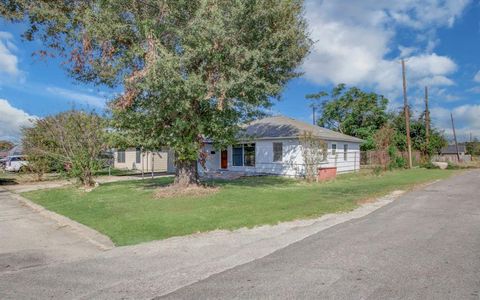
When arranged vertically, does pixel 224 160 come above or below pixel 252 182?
above

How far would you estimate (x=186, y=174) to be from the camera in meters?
14.3

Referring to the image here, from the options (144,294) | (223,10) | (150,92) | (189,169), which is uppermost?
(223,10)

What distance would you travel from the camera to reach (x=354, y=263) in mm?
5070

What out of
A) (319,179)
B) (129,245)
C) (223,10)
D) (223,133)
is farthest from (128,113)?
(319,179)

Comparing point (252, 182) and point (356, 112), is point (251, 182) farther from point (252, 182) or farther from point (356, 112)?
point (356, 112)

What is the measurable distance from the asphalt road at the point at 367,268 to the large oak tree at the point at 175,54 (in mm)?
6654

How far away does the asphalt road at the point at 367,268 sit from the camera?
13.4ft

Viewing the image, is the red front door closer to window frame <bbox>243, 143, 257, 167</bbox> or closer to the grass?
window frame <bbox>243, 143, 257, 167</bbox>

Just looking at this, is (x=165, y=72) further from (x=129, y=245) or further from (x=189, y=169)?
(x=129, y=245)

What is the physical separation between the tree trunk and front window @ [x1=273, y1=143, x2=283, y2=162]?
30.5 feet

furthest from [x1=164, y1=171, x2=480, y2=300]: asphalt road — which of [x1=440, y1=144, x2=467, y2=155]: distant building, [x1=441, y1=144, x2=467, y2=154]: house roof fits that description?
[x1=441, y1=144, x2=467, y2=154]: house roof

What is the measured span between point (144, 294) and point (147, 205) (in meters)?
7.01

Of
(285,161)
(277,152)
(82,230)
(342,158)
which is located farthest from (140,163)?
(82,230)

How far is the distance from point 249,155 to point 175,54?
43.4 feet
